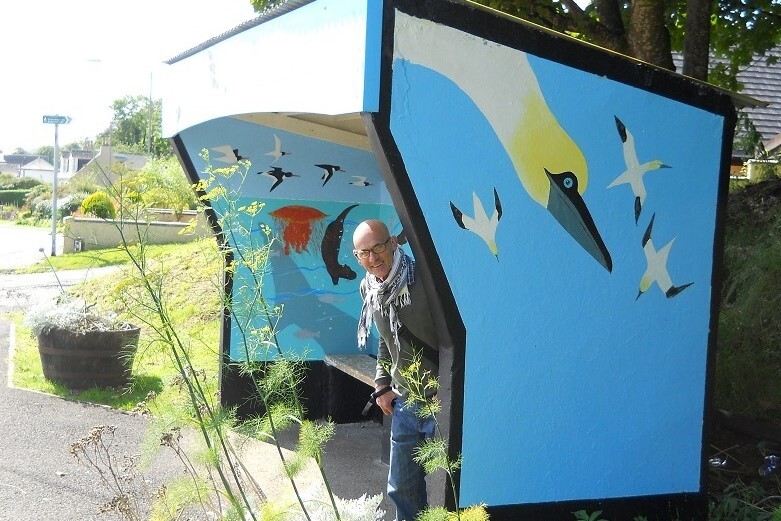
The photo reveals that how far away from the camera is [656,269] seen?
4203 millimetres

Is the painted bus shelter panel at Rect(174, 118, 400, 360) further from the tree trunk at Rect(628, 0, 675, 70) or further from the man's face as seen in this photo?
the man's face

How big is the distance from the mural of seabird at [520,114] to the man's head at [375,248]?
69 cm

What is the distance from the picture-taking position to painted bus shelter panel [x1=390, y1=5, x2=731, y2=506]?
3604mm

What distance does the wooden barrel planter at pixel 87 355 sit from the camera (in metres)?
7.50

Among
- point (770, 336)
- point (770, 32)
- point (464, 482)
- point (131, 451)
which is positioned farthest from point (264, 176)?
point (770, 32)

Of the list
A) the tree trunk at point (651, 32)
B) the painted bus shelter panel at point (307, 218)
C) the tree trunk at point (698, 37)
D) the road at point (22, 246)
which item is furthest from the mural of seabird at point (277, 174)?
the road at point (22, 246)

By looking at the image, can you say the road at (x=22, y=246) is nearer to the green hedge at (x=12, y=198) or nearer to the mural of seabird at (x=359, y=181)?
the mural of seabird at (x=359, y=181)

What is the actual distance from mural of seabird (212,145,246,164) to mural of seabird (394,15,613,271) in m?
2.84

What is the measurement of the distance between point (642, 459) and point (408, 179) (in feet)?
6.53

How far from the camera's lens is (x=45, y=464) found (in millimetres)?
5582

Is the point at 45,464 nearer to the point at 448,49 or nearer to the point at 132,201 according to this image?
the point at 132,201

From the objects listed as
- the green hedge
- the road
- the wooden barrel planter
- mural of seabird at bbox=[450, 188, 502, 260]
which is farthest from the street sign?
the green hedge

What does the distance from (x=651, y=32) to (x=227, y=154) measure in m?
3.35

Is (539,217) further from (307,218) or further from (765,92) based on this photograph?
(765,92)
